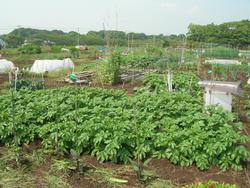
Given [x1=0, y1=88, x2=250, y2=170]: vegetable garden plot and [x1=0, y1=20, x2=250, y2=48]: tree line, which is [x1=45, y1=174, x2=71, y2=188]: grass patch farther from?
[x1=0, y1=20, x2=250, y2=48]: tree line

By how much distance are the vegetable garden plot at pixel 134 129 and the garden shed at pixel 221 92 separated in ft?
2.82

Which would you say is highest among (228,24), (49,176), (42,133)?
(228,24)

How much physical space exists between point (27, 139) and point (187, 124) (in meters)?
2.15

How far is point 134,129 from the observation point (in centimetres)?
432

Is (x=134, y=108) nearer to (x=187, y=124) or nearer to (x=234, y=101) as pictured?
(x=187, y=124)

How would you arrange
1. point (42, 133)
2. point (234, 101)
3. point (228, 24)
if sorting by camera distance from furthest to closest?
point (228, 24), point (234, 101), point (42, 133)

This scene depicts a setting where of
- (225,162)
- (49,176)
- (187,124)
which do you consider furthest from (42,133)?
(225,162)

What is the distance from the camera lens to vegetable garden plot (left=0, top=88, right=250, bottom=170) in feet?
13.2

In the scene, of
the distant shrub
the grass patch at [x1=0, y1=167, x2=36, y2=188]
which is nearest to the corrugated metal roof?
the grass patch at [x1=0, y1=167, x2=36, y2=188]

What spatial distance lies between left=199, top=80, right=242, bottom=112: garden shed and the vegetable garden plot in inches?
33.8

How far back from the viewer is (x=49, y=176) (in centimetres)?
400

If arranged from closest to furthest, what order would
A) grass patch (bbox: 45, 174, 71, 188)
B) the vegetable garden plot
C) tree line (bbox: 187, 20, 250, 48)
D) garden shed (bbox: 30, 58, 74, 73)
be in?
grass patch (bbox: 45, 174, 71, 188) → the vegetable garden plot → garden shed (bbox: 30, 58, 74, 73) → tree line (bbox: 187, 20, 250, 48)

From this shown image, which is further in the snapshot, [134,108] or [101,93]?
[101,93]

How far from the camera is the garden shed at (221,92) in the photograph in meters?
5.95
